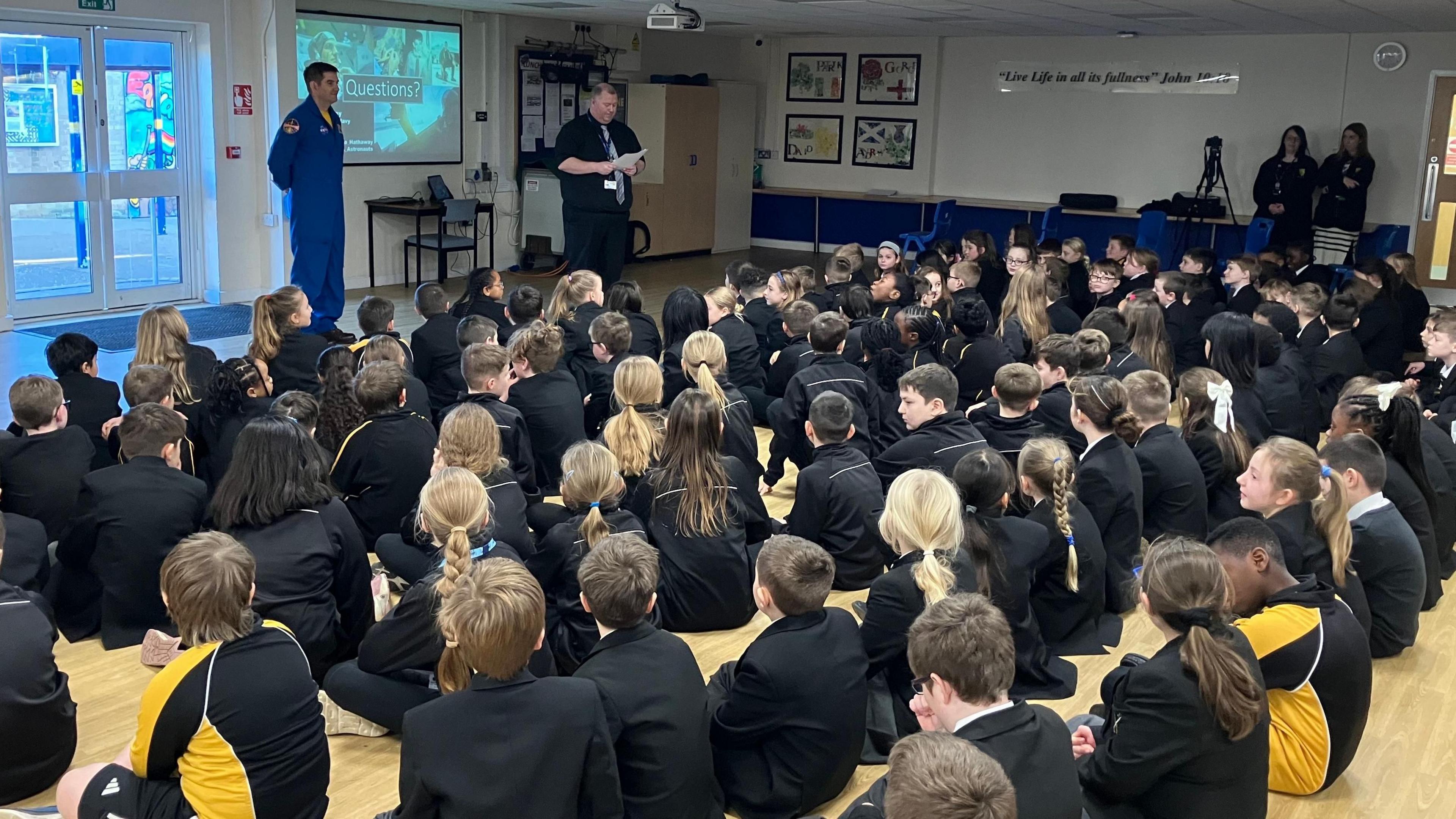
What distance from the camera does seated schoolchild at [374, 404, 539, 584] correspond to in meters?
3.68

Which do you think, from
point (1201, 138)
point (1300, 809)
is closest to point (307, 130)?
point (1300, 809)

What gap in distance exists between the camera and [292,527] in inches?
134

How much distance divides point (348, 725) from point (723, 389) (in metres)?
2.19

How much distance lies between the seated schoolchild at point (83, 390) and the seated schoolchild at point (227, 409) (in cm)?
44

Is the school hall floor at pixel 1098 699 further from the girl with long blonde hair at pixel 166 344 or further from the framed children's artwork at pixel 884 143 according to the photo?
the framed children's artwork at pixel 884 143

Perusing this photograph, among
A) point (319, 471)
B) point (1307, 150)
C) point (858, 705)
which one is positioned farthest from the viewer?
point (1307, 150)

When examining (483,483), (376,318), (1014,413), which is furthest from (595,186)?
(483,483)

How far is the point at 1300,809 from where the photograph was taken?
129 inches

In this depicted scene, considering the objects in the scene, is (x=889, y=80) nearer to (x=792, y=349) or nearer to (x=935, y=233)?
(x=935, y=233)

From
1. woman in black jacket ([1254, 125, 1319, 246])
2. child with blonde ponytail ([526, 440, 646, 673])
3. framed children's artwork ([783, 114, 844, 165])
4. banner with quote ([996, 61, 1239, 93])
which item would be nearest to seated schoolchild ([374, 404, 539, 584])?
child with blonde ponytail ([526, 440, 646, 673])

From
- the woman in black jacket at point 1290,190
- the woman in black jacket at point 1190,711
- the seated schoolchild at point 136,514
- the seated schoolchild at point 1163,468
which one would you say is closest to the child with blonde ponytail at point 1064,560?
the seated schoolchild at point 1163,468

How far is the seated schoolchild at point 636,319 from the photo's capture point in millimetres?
6469

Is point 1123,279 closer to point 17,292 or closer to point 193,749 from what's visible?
point 193,749

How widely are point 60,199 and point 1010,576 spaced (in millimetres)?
8187
